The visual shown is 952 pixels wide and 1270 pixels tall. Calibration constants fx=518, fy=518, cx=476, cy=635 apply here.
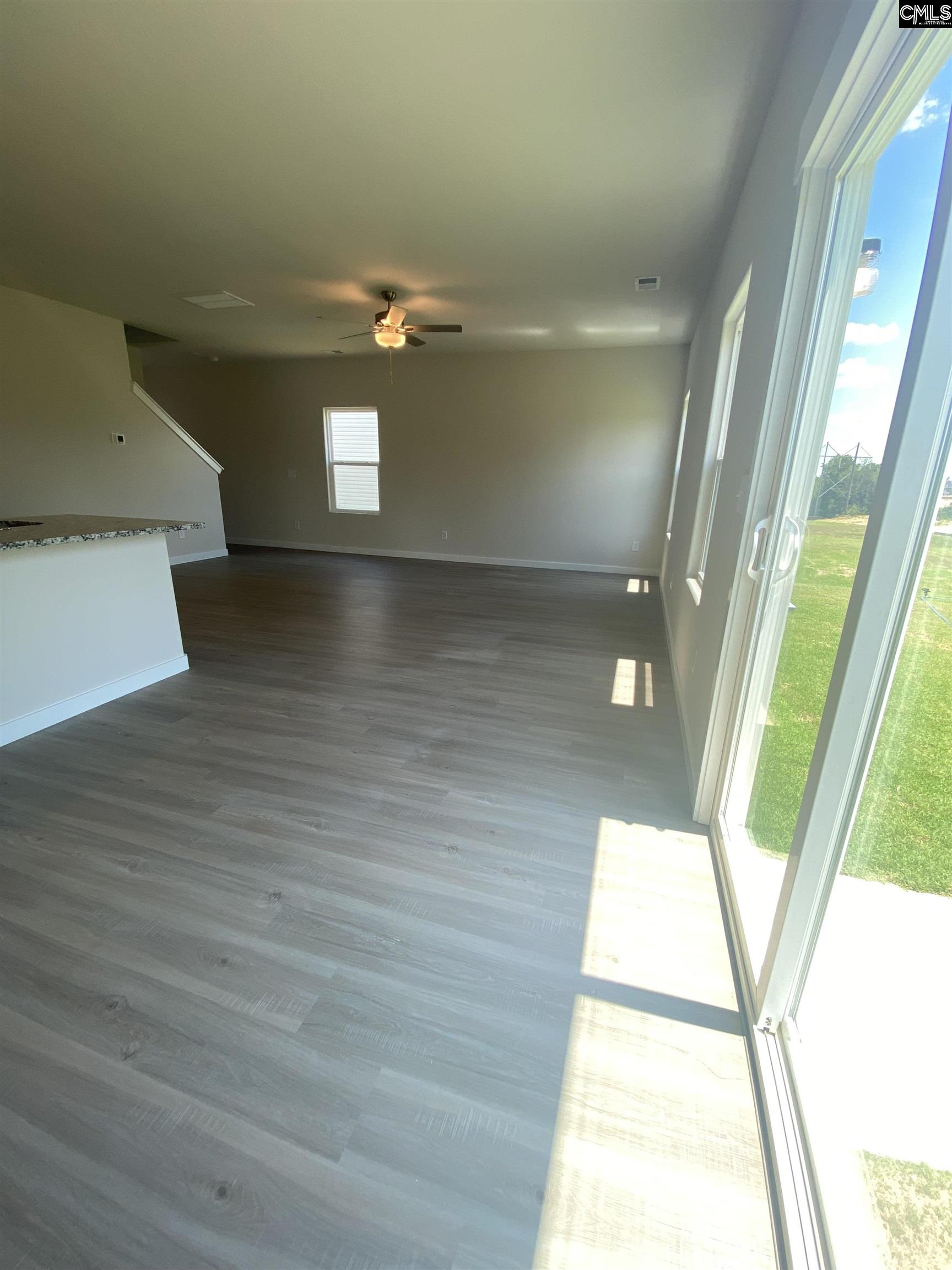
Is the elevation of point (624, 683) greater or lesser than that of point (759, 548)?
lesser

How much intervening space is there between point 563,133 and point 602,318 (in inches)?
113

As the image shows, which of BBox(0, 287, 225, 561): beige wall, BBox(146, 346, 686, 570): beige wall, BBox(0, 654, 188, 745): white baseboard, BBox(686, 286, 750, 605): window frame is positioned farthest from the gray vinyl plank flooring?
BBox(146, 346, 686, 570): beige wall

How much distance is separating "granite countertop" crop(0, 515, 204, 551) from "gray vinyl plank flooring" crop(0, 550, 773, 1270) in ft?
3.20

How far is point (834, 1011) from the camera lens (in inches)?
41.9

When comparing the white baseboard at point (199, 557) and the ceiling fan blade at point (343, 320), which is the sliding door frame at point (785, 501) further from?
the white baseboard at point (199, 557)

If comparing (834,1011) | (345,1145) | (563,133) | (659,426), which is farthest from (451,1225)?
(659,426)

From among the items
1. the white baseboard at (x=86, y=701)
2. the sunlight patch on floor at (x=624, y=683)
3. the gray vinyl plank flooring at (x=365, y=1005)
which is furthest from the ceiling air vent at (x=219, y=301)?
the sunlight patch on floor at (x=624, y=683)

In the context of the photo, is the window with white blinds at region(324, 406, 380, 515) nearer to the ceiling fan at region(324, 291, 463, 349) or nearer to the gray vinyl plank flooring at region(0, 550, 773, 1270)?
the ceiling fan at region(324, 291, 463, 349)

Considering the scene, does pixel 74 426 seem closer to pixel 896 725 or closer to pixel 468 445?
pixel 468 445

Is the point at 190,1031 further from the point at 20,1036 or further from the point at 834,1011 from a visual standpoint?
the point at 834,1011

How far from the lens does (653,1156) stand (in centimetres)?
102

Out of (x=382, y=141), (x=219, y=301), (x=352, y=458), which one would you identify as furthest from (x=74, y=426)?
(x=382, y=141)
